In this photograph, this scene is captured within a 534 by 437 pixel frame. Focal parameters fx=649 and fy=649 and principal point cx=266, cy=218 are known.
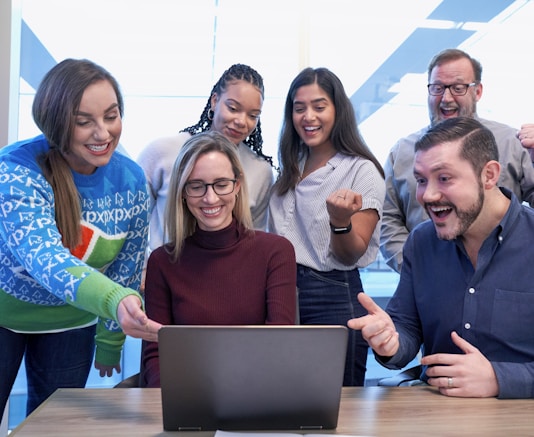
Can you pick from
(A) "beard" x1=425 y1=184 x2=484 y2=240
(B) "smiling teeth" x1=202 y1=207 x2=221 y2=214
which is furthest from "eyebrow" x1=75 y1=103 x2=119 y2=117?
(A) "beard" x1=425 y1=184 x2=484 y2=240

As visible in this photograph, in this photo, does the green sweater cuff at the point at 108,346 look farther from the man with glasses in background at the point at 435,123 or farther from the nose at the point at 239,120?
the man with glasses in background at the point at 435,123

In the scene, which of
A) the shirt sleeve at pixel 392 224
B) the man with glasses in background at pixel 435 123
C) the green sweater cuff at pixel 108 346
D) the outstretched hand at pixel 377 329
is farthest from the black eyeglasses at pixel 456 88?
the green sweater cuff at pixel 108 346

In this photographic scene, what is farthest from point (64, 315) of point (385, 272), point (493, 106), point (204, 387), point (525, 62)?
point (525, 62)

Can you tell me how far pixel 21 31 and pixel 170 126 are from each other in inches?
33.2

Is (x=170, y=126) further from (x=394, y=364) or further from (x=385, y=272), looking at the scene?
(x=394, y=364)

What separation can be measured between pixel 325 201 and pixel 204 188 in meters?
0.49

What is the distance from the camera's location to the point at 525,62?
371cm

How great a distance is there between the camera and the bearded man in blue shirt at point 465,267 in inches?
65.5

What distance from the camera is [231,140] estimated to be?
92.1 inches

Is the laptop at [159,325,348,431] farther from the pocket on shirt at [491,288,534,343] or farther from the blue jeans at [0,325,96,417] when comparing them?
the blue jeans at [0,325,96,417]

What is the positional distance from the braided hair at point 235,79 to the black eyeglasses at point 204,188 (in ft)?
1.66

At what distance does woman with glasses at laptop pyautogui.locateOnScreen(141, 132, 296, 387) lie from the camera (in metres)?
1.90

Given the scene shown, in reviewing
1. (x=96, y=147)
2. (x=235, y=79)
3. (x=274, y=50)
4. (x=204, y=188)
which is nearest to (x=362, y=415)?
(x=204, y=188)

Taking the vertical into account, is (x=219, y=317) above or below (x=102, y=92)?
below
